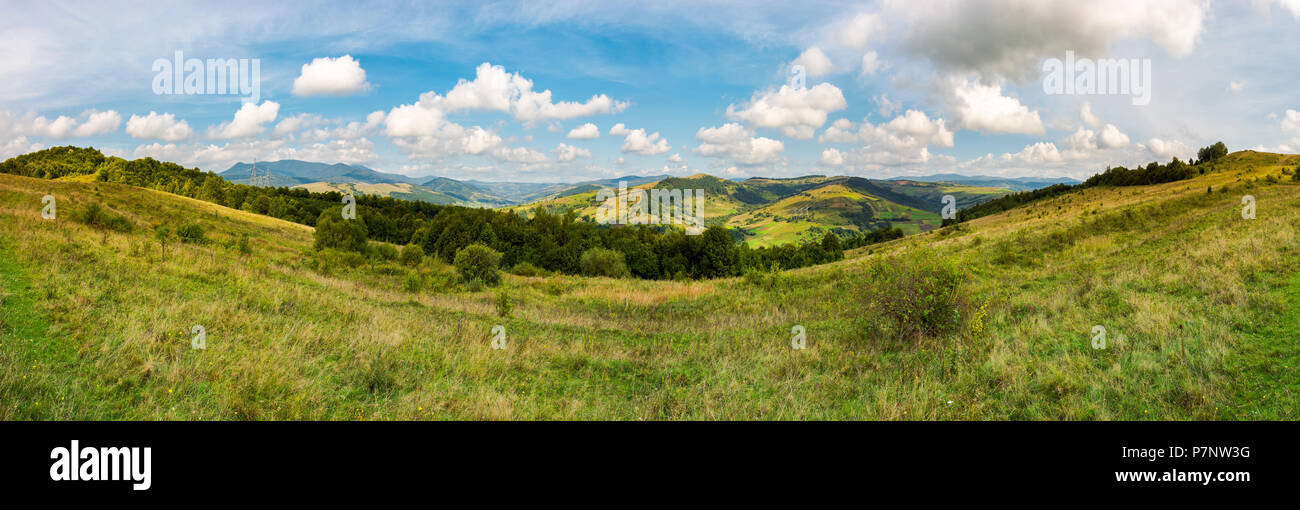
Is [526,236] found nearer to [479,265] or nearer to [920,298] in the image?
[479,265]

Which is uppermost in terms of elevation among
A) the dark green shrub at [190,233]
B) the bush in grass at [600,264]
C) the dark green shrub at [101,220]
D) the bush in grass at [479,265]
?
the dark green shrub at [101,220]

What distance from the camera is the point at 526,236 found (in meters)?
73.7

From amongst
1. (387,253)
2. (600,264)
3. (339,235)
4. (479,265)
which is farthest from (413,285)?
(600,264)

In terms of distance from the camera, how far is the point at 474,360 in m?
8.80

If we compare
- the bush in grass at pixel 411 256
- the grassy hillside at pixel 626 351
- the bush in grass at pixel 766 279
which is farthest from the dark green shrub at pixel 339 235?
the bush in grass at pixel 766 279

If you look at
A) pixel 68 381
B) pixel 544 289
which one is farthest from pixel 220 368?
pixel 544 289

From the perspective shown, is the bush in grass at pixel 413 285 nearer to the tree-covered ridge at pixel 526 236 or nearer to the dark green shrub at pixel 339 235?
the dark green shrub at pixel 339 235

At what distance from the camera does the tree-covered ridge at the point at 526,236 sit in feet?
224

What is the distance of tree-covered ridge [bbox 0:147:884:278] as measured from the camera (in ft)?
224

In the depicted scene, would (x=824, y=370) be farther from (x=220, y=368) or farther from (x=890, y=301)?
(x=220, y=368)

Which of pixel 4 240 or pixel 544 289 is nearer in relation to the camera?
pixel 4 240

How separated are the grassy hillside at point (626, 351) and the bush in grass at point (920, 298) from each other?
307 millimetres
